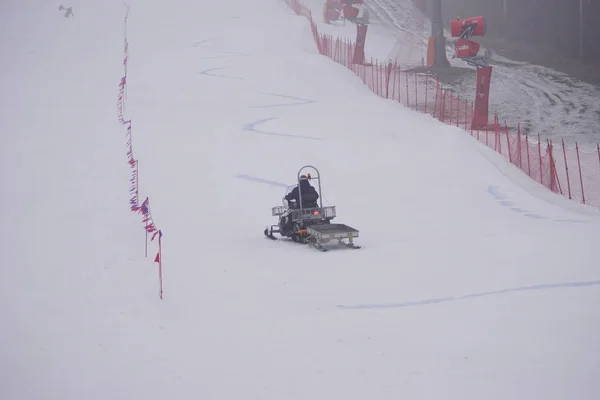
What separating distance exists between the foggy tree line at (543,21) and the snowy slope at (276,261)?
51.0 ft

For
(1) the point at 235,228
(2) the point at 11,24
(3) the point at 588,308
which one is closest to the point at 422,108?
(1) the point at 235,228

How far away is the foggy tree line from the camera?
39844mm

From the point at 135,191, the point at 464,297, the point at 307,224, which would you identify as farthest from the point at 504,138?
the point at 464,297

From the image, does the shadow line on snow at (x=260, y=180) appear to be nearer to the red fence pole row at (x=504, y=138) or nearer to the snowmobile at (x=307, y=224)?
the snowmobile at (x=307, y=224)

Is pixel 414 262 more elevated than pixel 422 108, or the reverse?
pixel 422 108

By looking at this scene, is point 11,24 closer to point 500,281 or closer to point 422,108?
point 422,108

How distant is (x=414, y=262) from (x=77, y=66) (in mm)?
31057

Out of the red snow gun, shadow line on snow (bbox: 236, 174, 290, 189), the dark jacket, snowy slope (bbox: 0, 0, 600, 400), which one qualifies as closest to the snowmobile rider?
the dark jacket

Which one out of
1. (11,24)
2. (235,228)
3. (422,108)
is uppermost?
(11,24)

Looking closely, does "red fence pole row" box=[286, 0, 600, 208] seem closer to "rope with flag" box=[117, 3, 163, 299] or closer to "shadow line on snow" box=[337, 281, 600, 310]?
"shadow line on snow" box=[337, 281, 600, 310]

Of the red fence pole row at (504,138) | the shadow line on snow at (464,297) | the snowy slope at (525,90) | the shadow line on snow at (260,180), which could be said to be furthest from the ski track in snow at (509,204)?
the snowy slope at (525,90)

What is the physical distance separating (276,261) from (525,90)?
24325 mm

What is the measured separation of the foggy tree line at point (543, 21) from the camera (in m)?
39.8

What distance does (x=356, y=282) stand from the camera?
1145cm
